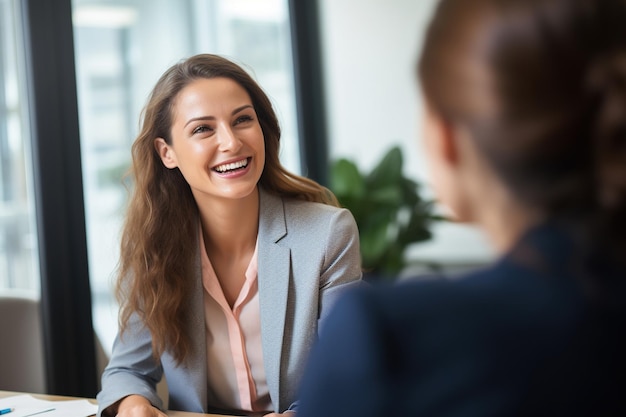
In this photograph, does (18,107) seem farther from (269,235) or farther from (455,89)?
(455,89)

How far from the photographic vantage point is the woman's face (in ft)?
7.11

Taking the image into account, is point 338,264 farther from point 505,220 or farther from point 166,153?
point 505,220

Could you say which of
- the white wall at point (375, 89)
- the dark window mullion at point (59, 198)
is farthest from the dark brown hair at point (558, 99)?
the white wall at point (375, 89)

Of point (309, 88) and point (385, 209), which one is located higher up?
point (309, 88)

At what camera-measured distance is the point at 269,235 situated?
7.21ft

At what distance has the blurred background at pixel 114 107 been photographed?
3.20 metres

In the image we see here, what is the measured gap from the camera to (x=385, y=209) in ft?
14.6

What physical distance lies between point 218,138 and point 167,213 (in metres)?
0.28

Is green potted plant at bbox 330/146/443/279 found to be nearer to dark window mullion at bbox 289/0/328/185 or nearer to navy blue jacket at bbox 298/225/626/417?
dark window mullion at bbox 289/0/328/185

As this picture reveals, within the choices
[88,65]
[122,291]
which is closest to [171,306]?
[122,291]

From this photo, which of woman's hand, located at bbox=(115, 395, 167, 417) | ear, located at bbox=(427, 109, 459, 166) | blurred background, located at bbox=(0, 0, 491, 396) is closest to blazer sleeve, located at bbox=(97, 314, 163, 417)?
woman's hand, located at bbox=(115, 395, 167, 417)

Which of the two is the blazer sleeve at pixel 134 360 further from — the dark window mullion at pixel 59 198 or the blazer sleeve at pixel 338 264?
the dark window mullion at pixel 59 198

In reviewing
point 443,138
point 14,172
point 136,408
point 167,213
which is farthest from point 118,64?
point 443,138

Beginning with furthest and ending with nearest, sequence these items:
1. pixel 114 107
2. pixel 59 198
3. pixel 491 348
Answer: pixel 114 107
pixel 59 198
pixel 491 348
